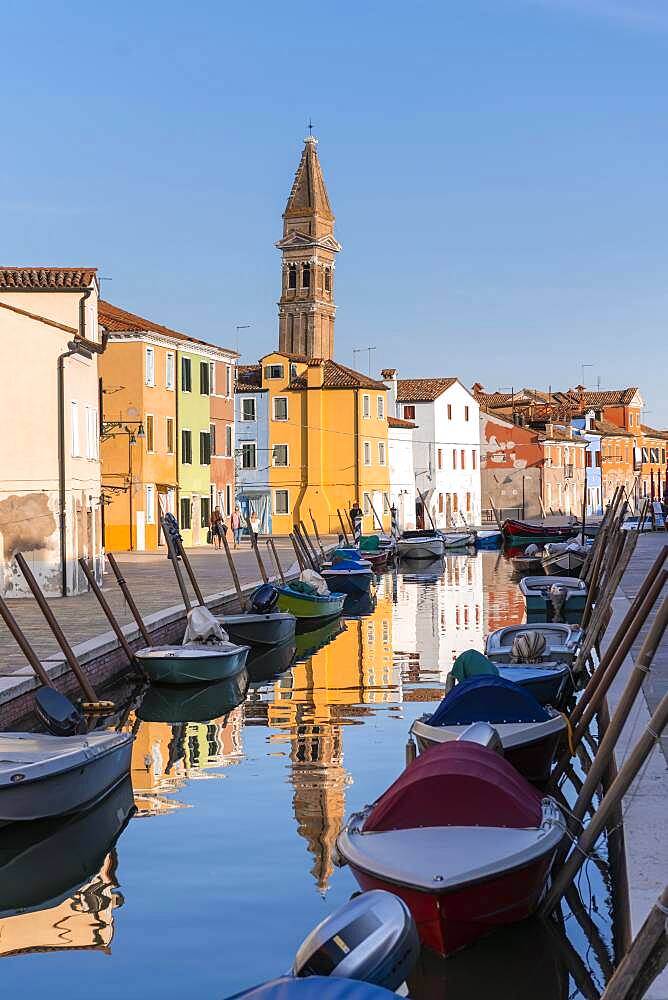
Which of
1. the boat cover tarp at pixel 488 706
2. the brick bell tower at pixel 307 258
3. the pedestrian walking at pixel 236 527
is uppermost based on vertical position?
the brick bell tower at pixel 307 258

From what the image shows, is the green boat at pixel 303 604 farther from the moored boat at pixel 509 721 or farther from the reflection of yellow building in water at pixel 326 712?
the moored boat at pixel 509 721

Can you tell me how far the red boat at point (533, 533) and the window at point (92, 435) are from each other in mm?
29807

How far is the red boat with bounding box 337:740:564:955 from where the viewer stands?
322 inches

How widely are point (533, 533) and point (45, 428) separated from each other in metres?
36.3

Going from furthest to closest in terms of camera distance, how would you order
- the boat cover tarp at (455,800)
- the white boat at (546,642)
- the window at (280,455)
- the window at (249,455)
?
the window at (249,455) → the window at (280,455) → the white boat at (546,642) → the boat cover tarp at (455,800)

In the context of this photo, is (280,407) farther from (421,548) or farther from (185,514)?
(185,514)

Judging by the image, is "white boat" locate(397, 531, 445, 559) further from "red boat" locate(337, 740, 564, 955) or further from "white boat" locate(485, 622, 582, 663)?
"red boat" locate(337, 740, 564, 955)

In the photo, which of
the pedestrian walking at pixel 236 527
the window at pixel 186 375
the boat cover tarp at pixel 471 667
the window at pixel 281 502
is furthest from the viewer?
the window at pixel 281 502

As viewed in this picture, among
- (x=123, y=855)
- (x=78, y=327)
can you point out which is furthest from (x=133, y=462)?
(x=123, y=855)

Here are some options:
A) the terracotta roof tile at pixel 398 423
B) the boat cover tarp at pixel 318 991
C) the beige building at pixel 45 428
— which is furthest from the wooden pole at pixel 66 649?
the terracotta roof tile at pixel 398 423

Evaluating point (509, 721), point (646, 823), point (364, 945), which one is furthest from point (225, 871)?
point (364, 945)

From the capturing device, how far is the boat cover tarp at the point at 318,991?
18.6ft

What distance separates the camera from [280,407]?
210 feet

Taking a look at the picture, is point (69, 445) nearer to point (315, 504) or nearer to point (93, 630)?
point (93, 630)
